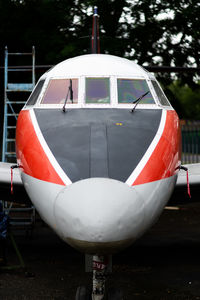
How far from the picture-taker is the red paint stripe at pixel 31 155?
15.4ft

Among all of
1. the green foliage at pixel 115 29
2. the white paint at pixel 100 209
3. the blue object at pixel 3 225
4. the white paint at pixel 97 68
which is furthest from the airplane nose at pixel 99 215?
the green foliage at pixel 115 29

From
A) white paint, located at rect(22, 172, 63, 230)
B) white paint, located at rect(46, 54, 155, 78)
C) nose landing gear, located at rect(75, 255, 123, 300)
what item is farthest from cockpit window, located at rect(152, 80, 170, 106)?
nose landing gear, located at rect(75, 255, 123, 300)

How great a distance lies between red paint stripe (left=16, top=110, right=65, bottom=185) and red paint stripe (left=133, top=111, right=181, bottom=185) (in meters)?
0.91

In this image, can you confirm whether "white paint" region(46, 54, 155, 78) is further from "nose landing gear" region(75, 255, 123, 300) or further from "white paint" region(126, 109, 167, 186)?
"nose landing gear" region(75, 255, 123, 300)

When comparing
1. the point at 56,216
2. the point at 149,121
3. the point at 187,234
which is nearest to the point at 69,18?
the point at 187,234

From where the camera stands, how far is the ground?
669cm

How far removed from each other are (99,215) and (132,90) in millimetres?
2684

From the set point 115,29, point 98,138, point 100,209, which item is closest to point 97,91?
point 98,138

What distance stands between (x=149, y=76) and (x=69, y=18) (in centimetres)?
1303

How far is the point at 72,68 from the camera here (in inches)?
251

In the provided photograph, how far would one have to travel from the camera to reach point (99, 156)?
4672 millimetres

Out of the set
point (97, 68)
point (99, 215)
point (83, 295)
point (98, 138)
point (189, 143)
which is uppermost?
point (97, 68)

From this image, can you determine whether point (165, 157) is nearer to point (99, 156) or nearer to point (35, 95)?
point (99, 156)

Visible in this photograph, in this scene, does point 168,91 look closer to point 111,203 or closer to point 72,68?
point 72,68
